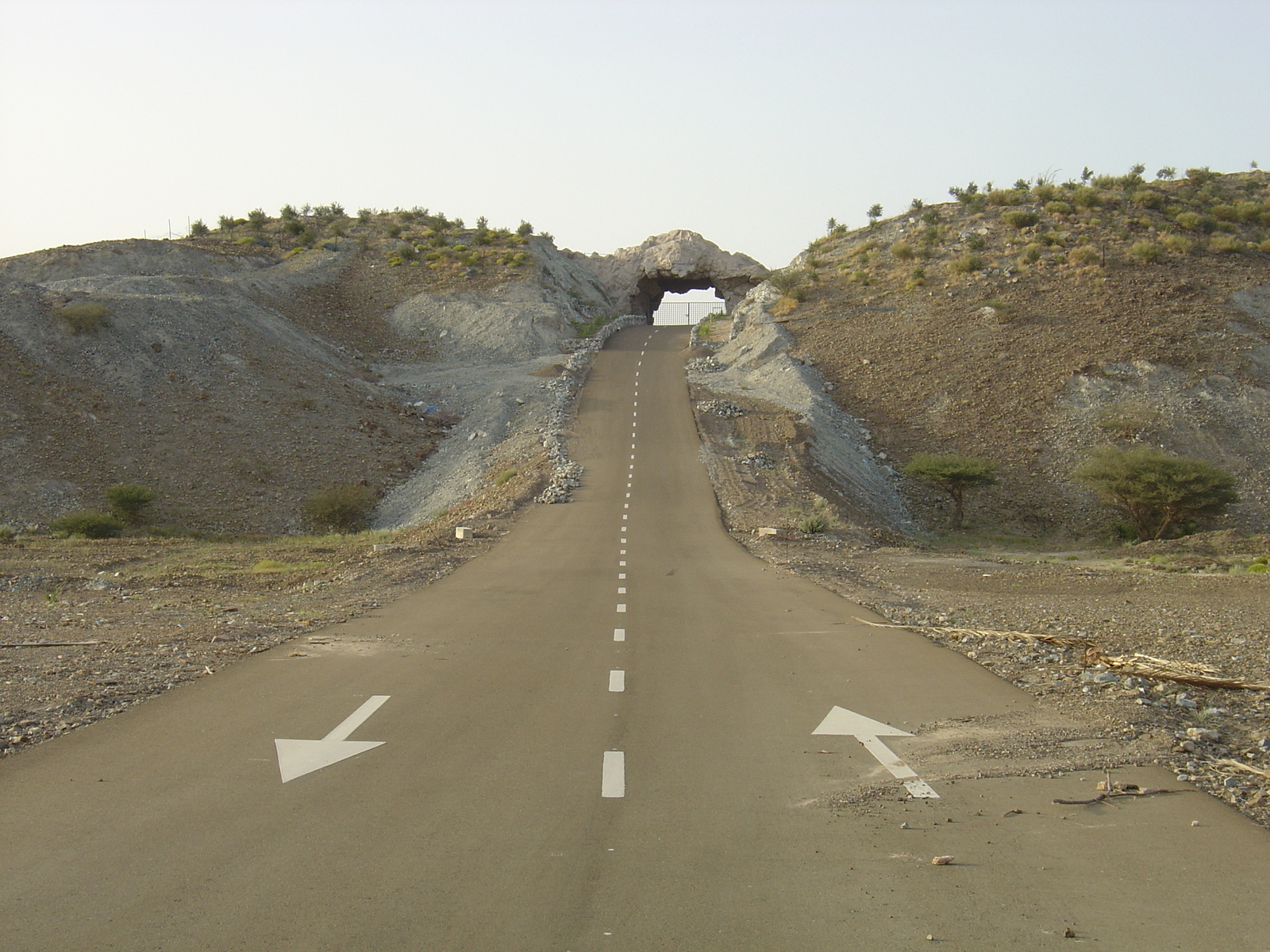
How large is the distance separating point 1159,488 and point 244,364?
1423 inches

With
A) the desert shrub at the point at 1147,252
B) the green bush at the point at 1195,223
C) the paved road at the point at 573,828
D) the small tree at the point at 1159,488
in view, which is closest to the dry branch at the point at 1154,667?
the paved road at the point at 573,828

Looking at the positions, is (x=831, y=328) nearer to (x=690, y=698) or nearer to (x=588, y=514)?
(x=588, y=514)

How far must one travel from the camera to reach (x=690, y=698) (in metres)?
8.81

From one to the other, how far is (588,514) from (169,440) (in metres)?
17.3

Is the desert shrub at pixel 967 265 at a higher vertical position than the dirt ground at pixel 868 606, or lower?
higher

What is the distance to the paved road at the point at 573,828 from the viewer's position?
14.2ft

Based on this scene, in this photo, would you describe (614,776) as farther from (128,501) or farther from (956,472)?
(956,472)

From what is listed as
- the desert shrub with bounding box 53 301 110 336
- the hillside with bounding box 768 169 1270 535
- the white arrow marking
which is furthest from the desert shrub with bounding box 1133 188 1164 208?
the white arrow marking

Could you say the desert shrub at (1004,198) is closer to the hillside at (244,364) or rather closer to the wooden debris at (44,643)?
the hillside at (244,364)

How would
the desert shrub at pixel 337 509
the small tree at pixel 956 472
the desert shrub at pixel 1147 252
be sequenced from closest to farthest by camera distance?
the desert shrub at pixel 337 509 → the small tree at pixel 956 472 → the desert shrub at pixel 1147 252

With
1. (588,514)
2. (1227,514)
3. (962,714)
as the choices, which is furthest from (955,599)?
(1227,514)

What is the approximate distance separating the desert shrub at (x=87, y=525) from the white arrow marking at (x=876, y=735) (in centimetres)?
2483

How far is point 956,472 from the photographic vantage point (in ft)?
105

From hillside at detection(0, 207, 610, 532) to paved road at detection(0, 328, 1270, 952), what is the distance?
77.9 feet
